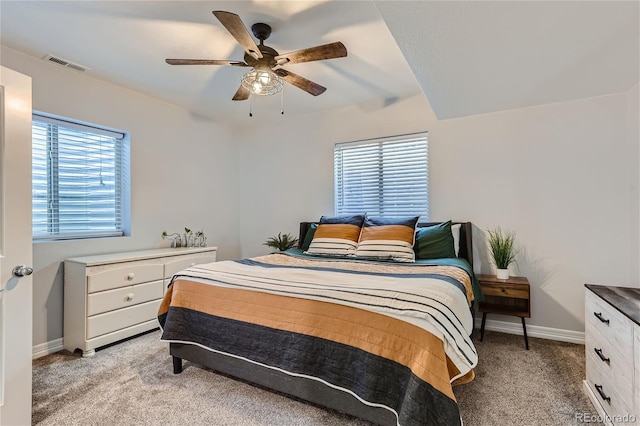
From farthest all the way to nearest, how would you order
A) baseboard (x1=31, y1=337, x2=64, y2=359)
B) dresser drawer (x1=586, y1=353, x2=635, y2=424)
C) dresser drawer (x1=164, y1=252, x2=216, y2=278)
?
1. dresser drawer (x1=164, y1=252, x2=216, y2=278)
2. baseboard (x1=31, y1=337, x2=64, y2=359)
3. dresser drawer (x1=586, y1=353, x2=635, y2=424)

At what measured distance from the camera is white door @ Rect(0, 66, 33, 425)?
1565 millimetres

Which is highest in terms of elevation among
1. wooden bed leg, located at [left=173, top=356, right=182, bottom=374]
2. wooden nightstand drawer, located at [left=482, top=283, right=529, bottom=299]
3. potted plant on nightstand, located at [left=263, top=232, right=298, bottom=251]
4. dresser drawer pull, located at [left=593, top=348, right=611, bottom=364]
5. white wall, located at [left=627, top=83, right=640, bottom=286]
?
white wall, located at [left=627, top=83, right=640, bottom=286]

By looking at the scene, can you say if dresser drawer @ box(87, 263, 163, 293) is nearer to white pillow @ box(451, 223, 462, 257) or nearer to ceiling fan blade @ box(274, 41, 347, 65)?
ceiling fan blade @ box(274, 41, 347, 65)

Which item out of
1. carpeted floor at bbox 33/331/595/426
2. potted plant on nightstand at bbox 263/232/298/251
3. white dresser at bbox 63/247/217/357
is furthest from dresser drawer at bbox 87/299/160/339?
potted plant on nightstand at bbox 263/232/298/251

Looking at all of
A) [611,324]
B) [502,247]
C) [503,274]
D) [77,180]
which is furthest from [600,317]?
[77,180]

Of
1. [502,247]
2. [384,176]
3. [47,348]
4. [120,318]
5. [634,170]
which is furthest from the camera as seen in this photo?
[384,176]

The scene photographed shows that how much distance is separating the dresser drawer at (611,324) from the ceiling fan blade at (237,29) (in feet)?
8.28

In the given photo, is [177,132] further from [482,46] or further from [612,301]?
[612,301]

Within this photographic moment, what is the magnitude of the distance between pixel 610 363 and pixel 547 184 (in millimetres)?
1795

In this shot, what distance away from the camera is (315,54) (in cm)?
209

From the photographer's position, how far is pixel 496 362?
2387 mm

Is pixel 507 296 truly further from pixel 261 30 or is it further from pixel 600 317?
pixel 261 30

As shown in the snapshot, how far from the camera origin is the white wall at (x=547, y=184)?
266cm

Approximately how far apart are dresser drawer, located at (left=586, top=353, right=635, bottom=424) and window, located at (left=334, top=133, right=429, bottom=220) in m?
1.88
